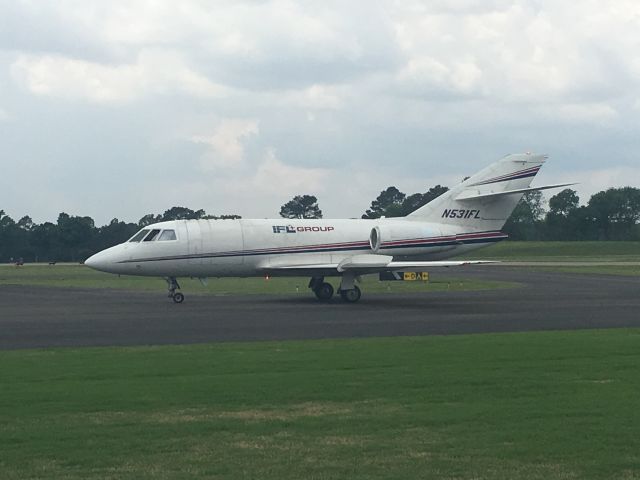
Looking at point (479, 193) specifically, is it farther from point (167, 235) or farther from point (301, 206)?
point (301, 206)

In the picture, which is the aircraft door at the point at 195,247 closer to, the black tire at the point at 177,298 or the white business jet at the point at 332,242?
the white business jet at the point at 332,242

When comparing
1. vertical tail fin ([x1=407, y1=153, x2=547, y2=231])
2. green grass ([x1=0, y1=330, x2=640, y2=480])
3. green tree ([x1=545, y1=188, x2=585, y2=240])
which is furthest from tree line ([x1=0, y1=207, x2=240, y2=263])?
green grass ([x1=0, y1=330, x2=640, y2=480])

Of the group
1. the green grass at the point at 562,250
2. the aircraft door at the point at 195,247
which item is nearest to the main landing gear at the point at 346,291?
the aircraft door at the point at 195,247

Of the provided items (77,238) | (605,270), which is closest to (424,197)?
(77,238)

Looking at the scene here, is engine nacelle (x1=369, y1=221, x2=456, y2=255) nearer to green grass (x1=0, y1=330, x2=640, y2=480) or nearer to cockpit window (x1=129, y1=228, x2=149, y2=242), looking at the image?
cockpit window (x1=129, y1=228, x2=149, y2=242)

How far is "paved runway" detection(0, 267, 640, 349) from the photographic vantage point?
20.6 meters

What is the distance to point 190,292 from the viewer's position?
39844 mm

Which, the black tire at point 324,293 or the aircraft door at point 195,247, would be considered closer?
the aircraft door at point 195,247

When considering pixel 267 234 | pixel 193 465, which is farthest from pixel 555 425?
pixel 267 234

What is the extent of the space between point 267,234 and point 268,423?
24246 millimetres

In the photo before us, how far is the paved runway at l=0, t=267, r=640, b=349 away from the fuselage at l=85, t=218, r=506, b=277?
1.20 metres

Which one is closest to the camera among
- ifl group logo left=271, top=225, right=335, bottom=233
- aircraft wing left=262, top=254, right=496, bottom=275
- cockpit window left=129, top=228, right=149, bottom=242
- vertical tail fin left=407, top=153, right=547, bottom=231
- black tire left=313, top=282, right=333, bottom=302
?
aircraft wing left=262, top=254, right=496, bottom=275

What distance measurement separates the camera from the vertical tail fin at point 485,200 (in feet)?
123

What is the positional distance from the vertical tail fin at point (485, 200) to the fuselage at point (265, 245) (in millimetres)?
416
